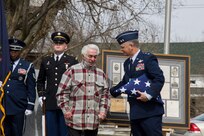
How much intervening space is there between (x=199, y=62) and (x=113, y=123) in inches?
1606

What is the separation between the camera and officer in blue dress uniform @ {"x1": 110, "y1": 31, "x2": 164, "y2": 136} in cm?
612

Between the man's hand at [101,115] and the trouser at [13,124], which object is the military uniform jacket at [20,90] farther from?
the man's hand at [101,115]

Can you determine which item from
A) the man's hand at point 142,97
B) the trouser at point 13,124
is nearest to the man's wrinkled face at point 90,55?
the man's hand at point 142,97

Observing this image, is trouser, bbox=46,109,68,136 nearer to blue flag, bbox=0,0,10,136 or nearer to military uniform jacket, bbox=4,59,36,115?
military uniform jacket, bbox=4,59,36,115

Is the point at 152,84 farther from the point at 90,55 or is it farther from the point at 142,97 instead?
the point at 90,55

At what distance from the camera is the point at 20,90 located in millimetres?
7043

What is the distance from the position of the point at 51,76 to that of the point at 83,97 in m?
1.07

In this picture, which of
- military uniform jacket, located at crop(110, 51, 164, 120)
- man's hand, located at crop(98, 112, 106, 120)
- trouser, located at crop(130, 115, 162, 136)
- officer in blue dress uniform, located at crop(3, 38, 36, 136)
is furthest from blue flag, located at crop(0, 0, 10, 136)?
trouser, located at crop(130, 115, 162, 136)

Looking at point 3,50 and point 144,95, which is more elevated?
point 3,50

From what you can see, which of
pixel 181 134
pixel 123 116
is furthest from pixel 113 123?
pixel 181 134

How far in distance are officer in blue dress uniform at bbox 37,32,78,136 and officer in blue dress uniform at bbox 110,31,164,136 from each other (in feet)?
3.95

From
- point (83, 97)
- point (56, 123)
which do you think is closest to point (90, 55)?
point (83, 97)

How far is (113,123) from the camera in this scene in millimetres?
8219

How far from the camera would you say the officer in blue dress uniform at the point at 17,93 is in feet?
22.8
